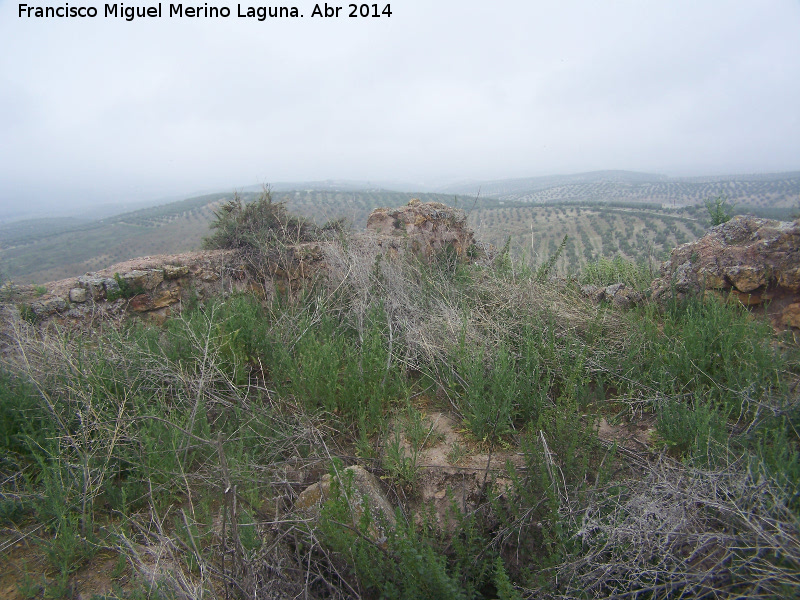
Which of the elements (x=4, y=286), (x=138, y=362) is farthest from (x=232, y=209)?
(x=138, y=362)

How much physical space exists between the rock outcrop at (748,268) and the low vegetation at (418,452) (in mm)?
276

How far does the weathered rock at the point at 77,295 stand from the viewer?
427cm

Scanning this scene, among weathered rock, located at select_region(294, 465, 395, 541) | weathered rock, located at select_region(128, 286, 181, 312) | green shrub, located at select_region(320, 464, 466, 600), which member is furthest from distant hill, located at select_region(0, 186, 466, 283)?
green shrub, located at select_region(320, 464, 466, 600)

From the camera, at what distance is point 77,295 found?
4301 millimetres

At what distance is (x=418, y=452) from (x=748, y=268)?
12.0 feet

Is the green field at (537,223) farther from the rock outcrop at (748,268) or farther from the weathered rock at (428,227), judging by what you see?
the rock outcrop at (748,268)

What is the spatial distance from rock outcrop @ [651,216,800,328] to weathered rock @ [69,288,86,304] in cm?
638

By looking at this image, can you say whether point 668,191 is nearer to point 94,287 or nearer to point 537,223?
point 537,223

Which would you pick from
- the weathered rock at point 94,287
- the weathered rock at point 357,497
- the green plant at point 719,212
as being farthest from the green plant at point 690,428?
the weathered rock at point 94,287

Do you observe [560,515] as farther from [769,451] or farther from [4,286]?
[4,286]

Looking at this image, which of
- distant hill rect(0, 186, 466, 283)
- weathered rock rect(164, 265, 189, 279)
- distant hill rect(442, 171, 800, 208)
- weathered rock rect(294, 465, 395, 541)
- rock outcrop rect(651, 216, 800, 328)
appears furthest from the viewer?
distant hill rect(442, 171, 800, 208)

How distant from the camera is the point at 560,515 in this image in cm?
174

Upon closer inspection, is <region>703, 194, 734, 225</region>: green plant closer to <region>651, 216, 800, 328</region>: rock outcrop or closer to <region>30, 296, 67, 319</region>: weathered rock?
<region>651, 216, 800, 328</region>: rock outcrop

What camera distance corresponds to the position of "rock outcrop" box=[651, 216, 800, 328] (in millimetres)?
3430
